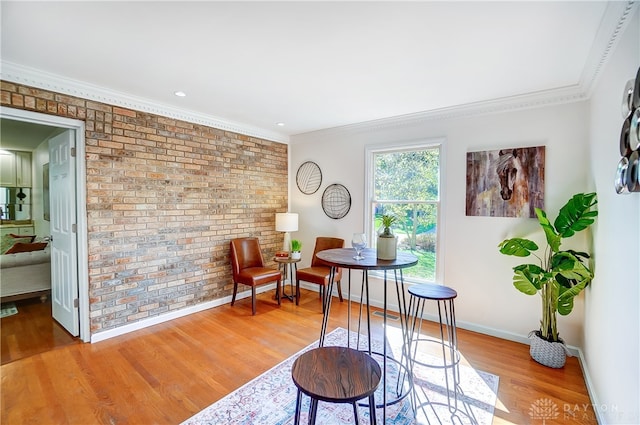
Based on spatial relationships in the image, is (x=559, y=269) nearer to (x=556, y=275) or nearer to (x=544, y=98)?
(x=556, y=275)

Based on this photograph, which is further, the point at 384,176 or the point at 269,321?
the point at 384,176

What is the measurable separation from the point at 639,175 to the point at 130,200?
3.78m

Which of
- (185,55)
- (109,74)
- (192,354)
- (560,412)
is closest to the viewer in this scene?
(560,412)

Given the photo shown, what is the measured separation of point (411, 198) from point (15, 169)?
728 cm

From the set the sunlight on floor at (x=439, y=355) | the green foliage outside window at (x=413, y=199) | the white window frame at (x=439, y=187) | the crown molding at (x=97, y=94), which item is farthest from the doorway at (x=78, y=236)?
the green foliage outside window at (x=413, y=199)

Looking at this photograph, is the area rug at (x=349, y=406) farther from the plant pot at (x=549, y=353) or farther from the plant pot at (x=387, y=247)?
the plant pot at (x=387, y=247)

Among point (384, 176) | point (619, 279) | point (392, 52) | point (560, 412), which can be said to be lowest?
point (560, 412)

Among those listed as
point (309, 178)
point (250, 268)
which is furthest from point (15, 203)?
point (309, 178)

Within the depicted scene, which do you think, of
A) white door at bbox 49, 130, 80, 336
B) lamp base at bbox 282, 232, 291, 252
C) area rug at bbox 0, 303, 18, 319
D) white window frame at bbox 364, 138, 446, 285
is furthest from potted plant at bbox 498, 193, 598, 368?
area rug at bbox 0, 303, 18, 319

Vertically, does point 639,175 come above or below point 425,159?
below

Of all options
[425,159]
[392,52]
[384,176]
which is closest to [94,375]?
[392,52]

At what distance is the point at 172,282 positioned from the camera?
3438 millimetres

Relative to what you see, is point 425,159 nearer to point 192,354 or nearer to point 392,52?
point 392,52

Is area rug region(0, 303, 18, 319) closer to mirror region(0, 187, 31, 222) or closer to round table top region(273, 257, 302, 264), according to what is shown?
→ mirror region(0, 187, 31, 222)
